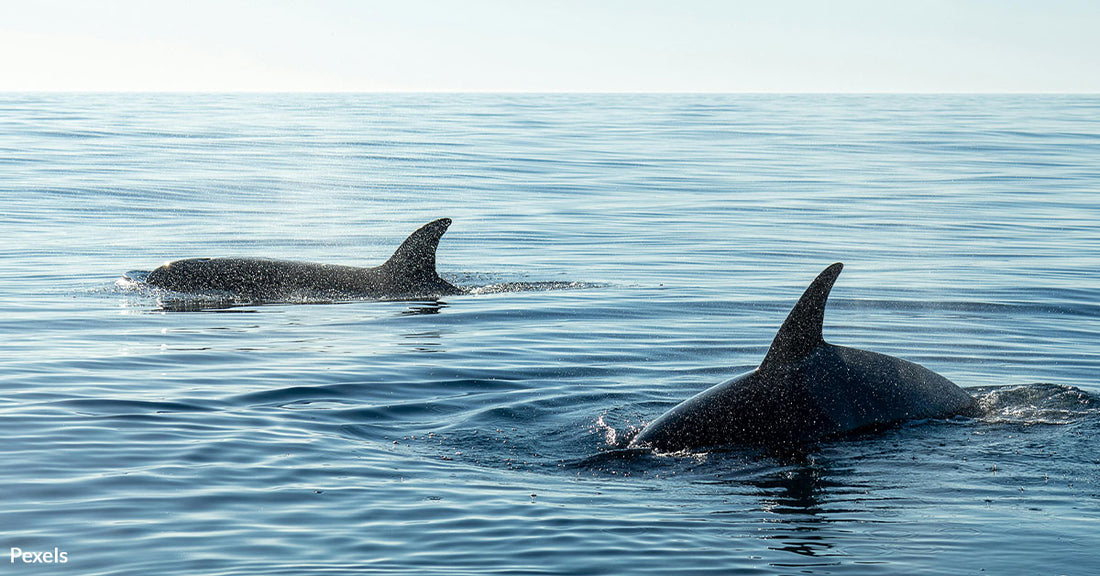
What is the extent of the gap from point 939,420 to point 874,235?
15.4m

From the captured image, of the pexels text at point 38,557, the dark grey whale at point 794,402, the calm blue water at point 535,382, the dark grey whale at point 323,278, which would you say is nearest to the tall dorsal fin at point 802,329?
the dark grey whale at point 794,402

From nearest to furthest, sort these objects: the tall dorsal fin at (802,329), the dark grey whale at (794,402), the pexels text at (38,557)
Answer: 1. the pexels text at (38,557)
2. the tall dorsal fin at (802,329)
3. the dark grey whale at (794,402)

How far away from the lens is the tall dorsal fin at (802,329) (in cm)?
867

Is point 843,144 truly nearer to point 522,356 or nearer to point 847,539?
point 522,356

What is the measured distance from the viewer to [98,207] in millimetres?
28984

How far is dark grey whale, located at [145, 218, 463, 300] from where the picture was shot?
17.5 meters

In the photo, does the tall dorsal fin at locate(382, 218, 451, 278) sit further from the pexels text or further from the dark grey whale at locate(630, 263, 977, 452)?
the pexels text

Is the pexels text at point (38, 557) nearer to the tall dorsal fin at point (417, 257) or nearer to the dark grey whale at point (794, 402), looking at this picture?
the dark grey whale at point (794, 402)

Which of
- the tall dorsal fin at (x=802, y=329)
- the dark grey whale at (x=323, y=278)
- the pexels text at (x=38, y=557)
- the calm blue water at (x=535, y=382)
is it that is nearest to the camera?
the pexels text at (x=38, y=557)

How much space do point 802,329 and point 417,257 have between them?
9.27m

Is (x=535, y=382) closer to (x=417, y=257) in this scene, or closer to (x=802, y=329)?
(x=802, y=329)

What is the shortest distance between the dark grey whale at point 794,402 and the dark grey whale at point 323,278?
8.68m

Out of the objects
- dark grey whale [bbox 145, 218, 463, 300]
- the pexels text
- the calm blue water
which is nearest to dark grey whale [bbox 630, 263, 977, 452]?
the calm blue water

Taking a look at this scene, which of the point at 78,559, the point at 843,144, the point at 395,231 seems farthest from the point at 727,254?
Result: the point at 843,144
